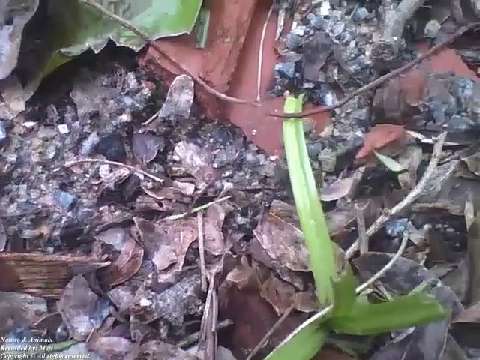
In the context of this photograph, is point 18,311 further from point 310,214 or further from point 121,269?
point 310,214

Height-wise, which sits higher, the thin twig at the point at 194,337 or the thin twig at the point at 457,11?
the thin twig at the point at 457,11

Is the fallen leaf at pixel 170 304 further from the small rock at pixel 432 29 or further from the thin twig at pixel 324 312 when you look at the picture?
the small rock at pixel 432 29

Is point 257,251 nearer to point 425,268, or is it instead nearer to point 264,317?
point 264,317

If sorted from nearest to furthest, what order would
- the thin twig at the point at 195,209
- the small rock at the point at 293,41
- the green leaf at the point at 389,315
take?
the green leaf at the point at 389,315 < the thin twig at the point at 195,209 < the small rock at the point at 293,41

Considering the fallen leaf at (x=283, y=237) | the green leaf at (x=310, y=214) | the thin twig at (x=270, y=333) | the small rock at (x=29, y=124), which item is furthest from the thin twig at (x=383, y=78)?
the small rock at (x=29, y=124)

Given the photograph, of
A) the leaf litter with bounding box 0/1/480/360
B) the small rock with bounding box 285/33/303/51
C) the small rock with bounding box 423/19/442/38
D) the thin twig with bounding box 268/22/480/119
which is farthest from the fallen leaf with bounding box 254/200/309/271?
the small rock with bounding box 423/19/442/38

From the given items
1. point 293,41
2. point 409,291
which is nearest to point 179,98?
point 293,41

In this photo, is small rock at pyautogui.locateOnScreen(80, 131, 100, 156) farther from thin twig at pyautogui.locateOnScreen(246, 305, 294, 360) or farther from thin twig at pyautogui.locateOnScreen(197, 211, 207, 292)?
thin twig at pyautogui.locateOnScreen(246, 305, 294, 360)
